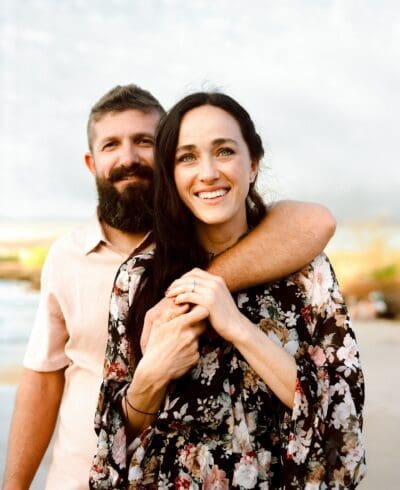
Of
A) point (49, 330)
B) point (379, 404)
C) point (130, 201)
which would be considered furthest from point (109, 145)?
point (379, 404)

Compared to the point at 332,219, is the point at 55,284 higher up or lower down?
lower down

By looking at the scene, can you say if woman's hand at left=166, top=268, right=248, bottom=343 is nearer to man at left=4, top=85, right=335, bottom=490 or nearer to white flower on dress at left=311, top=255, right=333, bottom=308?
white flower on dress at left=311, top=255, right=333, bottom=308

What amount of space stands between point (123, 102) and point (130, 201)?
30cm

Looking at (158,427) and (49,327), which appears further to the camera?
(49,327)

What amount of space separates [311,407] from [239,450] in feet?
0.58

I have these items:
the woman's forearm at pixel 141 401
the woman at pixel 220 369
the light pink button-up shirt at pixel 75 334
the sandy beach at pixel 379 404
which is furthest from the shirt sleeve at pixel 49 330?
the sandy beach at pixel 379 404

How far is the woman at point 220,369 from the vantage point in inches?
64.4

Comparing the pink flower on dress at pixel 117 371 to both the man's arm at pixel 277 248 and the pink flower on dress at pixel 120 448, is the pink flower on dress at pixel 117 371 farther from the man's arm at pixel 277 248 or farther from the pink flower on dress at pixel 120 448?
the man's arm at pixel 277 248

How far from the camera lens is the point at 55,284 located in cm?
218

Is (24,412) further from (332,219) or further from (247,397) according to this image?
(332,219)

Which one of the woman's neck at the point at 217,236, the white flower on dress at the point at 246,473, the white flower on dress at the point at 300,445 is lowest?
the white flower on dress at the point at 246,473

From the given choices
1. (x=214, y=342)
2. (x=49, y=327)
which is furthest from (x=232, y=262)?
(x=49, y=327)

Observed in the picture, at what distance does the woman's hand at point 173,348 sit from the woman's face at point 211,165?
0.24 meters

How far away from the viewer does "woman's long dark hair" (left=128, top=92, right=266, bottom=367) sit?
1.79 m
